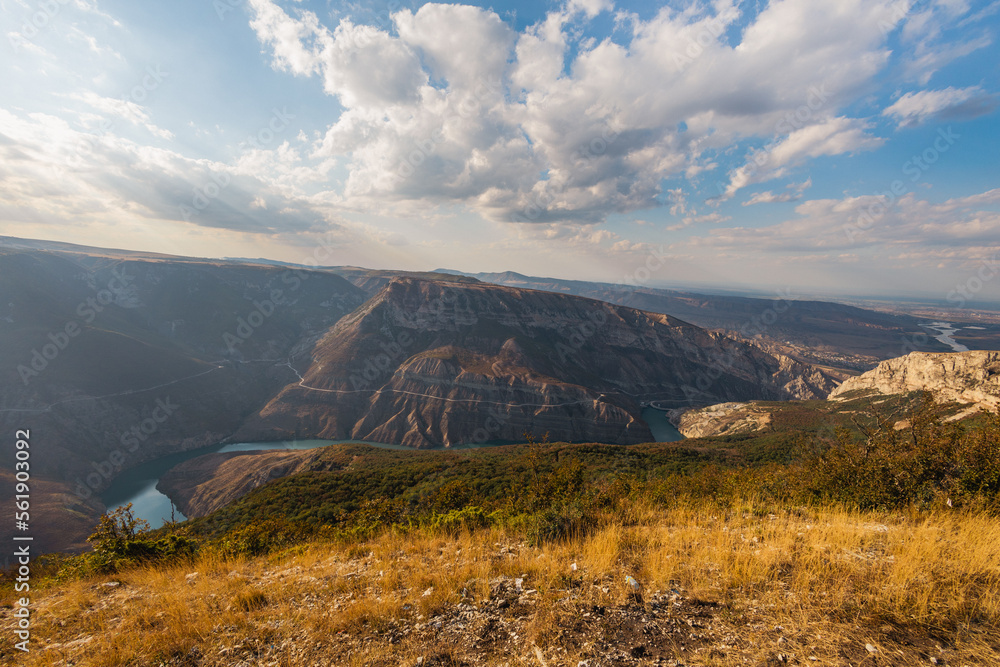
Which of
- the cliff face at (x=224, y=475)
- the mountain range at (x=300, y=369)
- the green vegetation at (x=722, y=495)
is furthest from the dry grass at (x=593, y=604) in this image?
the mountain range at (x=300, y=369)

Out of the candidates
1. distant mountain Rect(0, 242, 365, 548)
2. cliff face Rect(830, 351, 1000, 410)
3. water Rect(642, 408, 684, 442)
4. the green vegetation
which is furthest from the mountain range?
the green vegetation

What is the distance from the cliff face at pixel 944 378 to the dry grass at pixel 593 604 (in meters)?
77.3

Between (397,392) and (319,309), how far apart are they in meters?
120

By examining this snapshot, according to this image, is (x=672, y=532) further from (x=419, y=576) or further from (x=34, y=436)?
(x=34, y=436)

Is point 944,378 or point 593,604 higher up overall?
point 593,604

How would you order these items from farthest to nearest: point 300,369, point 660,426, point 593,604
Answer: point 300,369 → point 660,426 → point 593,604

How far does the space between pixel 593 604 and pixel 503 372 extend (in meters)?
106

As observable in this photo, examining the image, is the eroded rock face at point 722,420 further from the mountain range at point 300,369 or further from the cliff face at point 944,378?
the cliff face at point 944,378

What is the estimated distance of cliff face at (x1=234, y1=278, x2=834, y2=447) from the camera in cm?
9975

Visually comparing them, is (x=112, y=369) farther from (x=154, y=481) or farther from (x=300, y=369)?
(x=300, y=369)

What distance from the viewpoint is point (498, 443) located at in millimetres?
98250

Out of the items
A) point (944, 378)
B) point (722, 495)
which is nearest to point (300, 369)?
point (722, 495)

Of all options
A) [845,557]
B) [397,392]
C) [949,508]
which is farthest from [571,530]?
[397,392]

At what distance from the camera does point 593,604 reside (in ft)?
18.3
